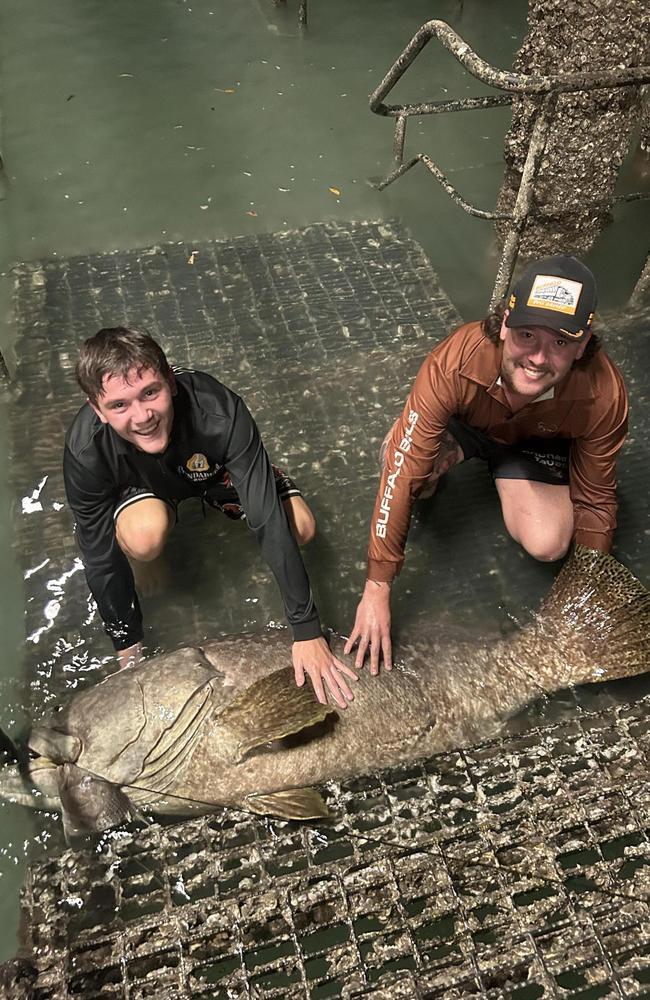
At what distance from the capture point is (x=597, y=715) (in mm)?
2697

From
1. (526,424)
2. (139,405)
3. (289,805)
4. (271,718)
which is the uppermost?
(139,405)

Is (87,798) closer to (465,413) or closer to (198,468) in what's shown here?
(198,468)

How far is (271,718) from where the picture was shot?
238 centimetres

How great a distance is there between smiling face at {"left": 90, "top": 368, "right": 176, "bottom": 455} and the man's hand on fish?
0.83 metres

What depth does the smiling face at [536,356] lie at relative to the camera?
7.58 ft

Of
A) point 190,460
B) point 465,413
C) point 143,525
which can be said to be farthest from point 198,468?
point 465,413

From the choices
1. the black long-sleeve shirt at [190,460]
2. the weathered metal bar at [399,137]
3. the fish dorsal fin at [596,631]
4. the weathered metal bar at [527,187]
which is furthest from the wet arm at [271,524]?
the weathered metal bar at [399,137]

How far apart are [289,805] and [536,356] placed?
64.2 inches

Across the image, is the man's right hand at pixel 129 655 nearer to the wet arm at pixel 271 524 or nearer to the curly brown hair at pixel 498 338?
the wet arm at pixel 271 524

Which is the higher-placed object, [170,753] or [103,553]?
[103,553]

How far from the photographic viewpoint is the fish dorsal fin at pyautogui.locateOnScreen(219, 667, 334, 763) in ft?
7.74

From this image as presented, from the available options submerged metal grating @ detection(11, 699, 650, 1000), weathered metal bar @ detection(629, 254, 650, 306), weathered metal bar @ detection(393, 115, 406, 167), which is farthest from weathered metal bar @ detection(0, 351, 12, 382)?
weathered metal bar @ detection(629, 254, 650, 306)

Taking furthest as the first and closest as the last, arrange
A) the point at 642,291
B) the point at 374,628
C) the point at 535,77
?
the point at 642,291
the point at 535,77
the point at 374,628

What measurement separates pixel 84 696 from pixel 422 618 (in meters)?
1.34
